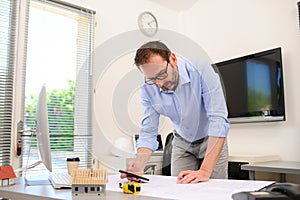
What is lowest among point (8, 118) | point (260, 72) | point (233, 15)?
point (8, 118)

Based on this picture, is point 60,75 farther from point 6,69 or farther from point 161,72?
point 161,72

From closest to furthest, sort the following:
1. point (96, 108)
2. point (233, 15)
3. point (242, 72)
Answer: point (96, 108) → point (242, 72) → point (233, 15)

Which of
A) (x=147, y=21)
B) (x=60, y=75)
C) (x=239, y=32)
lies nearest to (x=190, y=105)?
(x=60, y=75)

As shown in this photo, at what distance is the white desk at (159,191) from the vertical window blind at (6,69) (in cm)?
147

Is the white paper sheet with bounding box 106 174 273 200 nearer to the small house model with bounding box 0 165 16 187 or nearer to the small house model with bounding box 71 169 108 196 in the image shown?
the small house model with bounding box 71 169 108 196

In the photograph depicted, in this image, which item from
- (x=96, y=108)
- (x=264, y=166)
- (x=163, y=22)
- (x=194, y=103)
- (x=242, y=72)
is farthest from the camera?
(x=163, y=22)

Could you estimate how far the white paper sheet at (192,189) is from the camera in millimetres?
834

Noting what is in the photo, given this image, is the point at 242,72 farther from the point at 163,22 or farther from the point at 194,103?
the point at 194,103

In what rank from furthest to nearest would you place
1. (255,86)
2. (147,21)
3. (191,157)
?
1. (147,21)
2. (255,86)
3. (191,157)

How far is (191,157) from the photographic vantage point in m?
1.55

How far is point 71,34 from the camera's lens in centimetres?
286

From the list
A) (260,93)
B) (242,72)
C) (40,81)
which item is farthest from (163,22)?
(40,81)

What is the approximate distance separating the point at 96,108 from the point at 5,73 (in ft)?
2.55

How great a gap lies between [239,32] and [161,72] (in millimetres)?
2212
